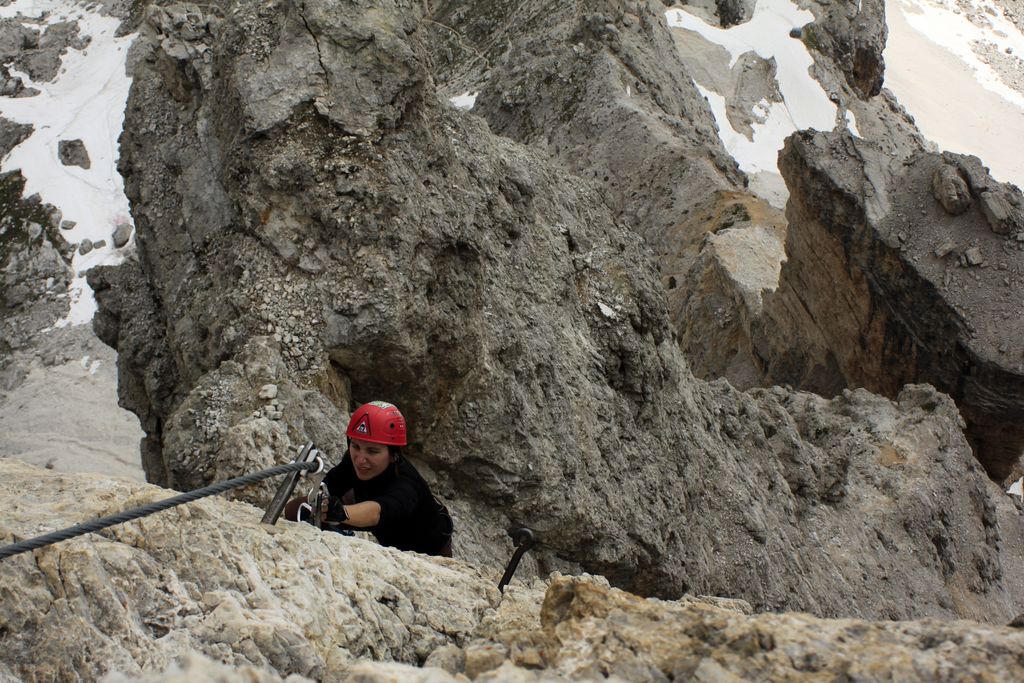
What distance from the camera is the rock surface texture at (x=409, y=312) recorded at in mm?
8492

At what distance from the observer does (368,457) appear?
5.95 meters

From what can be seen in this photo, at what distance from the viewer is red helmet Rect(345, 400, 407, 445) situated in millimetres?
5910

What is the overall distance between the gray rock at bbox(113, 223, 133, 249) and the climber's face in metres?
36.4

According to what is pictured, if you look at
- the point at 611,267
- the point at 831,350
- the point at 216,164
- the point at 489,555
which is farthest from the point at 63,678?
the point at 831,350

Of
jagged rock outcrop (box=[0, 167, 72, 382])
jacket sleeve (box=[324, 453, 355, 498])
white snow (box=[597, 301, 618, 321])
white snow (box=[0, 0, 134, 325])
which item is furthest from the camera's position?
white snow (box=[0, 0, 134, 325])

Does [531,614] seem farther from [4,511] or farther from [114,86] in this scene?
[114,86]

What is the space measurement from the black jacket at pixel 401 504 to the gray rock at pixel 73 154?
4123 centimetres

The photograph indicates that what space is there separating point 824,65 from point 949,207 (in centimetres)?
2791

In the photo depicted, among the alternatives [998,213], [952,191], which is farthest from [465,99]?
[998,213]

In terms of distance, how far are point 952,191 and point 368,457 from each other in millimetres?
17867

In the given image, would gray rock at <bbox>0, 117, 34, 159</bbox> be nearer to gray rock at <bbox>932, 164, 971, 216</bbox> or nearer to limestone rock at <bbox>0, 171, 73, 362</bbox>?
limestone rock at <bbox>0, 171, 73, 362</bbox>

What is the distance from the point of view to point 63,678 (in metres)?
3.88

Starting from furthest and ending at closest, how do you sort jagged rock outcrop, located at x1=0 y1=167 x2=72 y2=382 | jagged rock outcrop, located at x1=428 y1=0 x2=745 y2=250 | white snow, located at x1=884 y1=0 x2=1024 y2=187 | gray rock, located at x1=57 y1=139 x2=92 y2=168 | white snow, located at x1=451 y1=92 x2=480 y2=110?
white snow, located at x1=884 y1=0 x2=1024 y2=187 → gray rock, located at x1=57 y1=139 x2=92 y2=168 → jagged rock outcrop, located at x1=0 y1=167 x2=72 y2=382 → white snow, located at x1=451 y1=92 x2=480 y2=110 → jagged rock outcrop, located at x1=428 y1=0 x2=745 y2=250

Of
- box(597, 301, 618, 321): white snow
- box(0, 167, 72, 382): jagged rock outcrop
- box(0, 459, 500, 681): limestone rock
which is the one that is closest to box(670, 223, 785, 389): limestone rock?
box(597, 301, 618, 321): white snow
